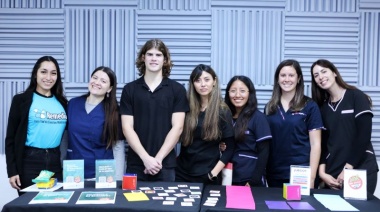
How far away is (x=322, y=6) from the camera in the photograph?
3.70m

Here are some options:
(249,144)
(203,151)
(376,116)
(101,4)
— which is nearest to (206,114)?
(203,151)

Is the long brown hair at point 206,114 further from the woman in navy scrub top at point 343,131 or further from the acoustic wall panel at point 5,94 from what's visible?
the acoustic wall panel at point 5,94

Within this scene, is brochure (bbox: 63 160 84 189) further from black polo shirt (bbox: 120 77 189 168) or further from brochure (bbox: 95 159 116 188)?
black polo shirt (bbox: 120 77 189 168)

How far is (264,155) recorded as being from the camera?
9.84ft

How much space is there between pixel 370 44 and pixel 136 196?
9.52ft

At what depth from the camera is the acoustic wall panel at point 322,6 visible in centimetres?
369

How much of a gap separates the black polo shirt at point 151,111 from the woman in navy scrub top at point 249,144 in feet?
1.63

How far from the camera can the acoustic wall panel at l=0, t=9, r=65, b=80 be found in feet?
12.2

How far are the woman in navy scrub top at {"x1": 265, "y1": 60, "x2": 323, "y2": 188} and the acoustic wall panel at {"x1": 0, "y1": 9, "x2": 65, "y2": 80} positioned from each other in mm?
2230

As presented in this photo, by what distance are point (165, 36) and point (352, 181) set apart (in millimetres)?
2257

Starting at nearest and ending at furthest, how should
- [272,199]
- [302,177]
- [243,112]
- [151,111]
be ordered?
[272,199] < [302,177] < [151,111] < [243,112]

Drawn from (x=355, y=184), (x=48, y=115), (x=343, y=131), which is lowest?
(x=355, y=184)

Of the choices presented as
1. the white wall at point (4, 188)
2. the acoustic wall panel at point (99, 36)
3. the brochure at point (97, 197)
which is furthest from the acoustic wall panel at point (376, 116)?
the brochure at point (97, 197)

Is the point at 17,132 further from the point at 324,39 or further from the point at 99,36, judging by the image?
the point at 324,39
